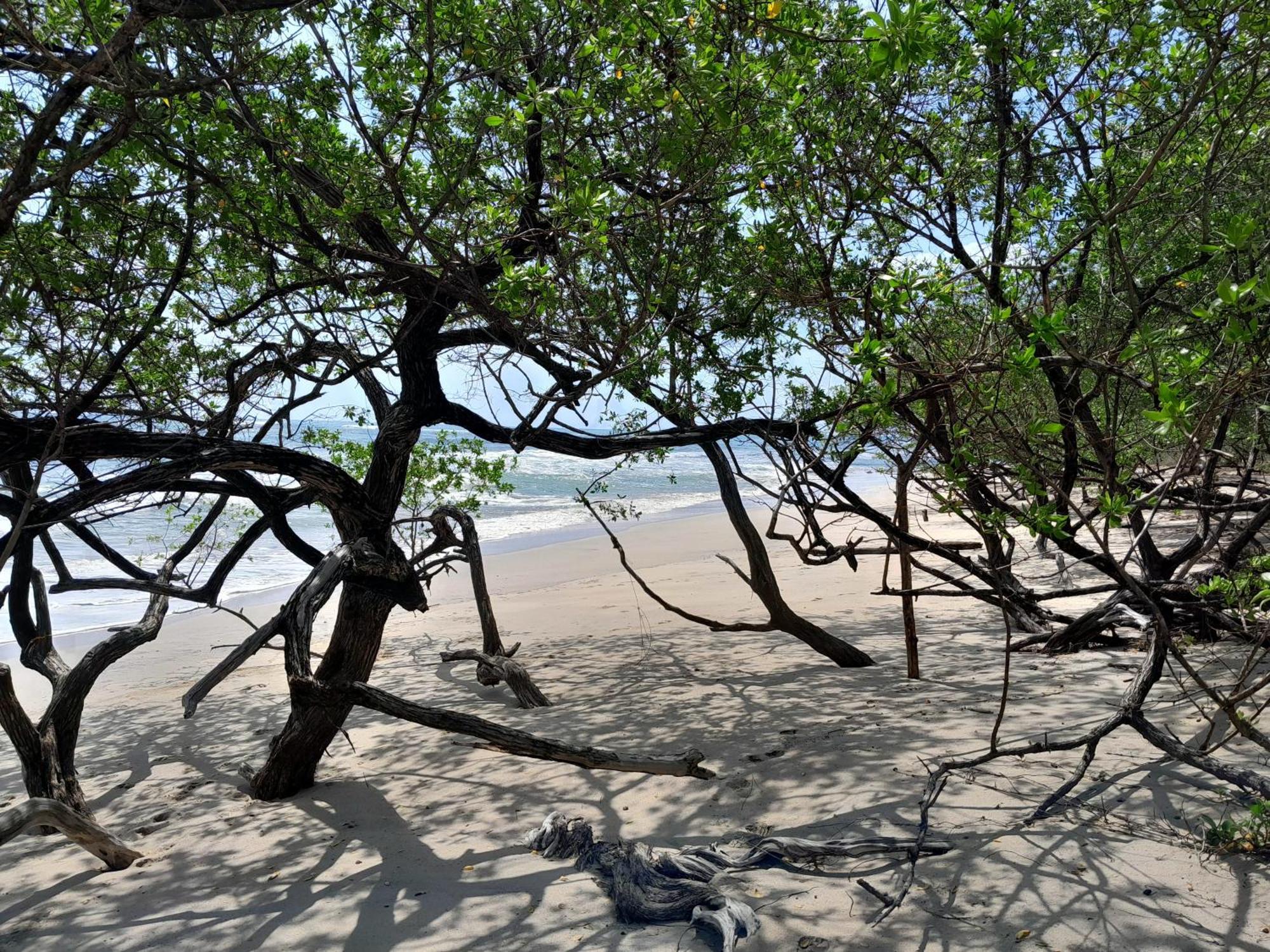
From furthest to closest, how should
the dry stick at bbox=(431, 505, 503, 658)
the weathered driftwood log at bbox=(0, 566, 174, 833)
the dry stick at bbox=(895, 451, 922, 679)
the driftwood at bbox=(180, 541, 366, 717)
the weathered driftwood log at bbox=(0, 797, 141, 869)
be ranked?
1. the dry stick at bbox=(431, 505, 503, 658)
2. the dry stick at bbox=(895, 451, 922, 679)
3. the weathered driftwood log at bbox=(0, 566, 174, 833)
4. the driftwood at bbox=(180, 541, 366, 717)
5. the weathered driftwood log at bbox=(0, 797, 141, 869)

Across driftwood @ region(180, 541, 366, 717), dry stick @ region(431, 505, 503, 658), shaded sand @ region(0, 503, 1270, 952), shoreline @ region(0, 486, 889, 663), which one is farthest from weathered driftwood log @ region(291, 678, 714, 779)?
dry stick @ region(431, 505, 503, 658)

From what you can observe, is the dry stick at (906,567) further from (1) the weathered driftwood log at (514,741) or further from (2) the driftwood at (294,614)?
(2) the driftwood at (294,614)

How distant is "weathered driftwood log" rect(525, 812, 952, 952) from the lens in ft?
11.2

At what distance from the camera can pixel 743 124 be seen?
424cm

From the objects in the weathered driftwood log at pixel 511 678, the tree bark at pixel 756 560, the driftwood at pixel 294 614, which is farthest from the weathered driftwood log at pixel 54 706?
the tree bark at pixel 756 560

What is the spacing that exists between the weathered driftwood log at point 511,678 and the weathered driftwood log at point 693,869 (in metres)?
3.32

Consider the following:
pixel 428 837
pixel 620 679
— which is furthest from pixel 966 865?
pixel 620 679

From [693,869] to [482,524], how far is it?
25.1m

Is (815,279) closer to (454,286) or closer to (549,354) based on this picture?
(549,354)

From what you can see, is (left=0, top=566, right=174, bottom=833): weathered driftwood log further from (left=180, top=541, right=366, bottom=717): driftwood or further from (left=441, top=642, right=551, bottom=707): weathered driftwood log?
(left=441, top=642, right=551, bottom=707): weathered driftwood log

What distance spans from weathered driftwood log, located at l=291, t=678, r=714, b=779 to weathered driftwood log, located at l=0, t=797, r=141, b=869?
4.19 feet

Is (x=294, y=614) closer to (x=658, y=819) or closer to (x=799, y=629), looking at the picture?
(x=658, y=819)

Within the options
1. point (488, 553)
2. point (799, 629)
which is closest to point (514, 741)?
point (799, 629)

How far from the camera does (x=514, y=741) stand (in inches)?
175
